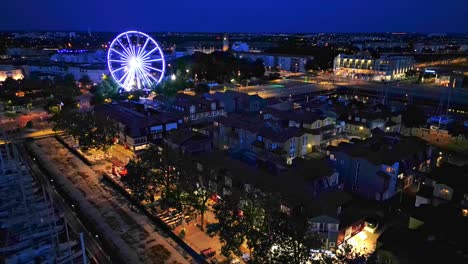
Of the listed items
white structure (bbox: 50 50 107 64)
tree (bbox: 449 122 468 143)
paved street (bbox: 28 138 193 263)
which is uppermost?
white structure (bbox: 50 50 107 64)

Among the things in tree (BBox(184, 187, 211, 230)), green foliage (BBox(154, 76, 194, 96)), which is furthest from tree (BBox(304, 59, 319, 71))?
tree (BBox(184, 187, 211, 230))

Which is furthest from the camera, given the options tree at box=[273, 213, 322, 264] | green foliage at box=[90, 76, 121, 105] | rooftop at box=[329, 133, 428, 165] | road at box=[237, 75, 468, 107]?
road at box=[237, 75, 468, 107]

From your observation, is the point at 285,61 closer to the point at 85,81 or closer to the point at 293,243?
the point at 85,81

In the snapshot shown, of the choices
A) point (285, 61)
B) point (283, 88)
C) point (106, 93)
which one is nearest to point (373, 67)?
point (285, 61)

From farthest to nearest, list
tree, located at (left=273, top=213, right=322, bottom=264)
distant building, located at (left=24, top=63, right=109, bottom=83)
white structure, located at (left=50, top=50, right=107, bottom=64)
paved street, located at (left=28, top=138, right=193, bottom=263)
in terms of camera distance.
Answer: white structure, located at (left=50, top=50, right=107, bottom=64), distant building, located at (left=24, top=63, right=109, bottom=83), paved street, located at (left=28, top=138, right=193, bottom=263), tree, located at (left=273, top=213, right=322, bottom=264)

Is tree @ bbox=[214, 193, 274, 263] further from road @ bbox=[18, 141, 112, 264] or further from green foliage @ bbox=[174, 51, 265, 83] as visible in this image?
green foliage @ bbox=[174, 51, 265, 83]

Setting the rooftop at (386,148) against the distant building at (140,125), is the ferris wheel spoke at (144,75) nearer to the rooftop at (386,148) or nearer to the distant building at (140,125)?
the distant building at (140,125)

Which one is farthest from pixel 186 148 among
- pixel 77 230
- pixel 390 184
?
pixel 390 184

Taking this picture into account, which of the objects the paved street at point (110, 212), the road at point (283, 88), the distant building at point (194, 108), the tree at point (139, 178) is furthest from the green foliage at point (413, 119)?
the paved street at point (110, 212)
